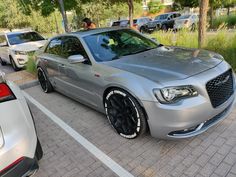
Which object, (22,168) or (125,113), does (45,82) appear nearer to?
(125,113)

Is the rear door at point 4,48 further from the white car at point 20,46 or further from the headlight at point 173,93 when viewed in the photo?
the headlight at point 173,93

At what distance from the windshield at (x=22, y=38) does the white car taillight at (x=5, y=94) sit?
27.8ft

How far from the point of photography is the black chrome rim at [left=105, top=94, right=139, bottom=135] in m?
3.11

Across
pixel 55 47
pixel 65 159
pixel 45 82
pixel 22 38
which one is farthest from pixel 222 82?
pixel 22 38

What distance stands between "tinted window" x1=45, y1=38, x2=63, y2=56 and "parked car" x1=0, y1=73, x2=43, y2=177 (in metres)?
2.62

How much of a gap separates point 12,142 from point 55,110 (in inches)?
108

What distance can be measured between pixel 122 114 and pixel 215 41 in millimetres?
4251

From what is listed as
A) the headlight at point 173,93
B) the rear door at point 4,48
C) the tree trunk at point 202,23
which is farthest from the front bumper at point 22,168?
the rear door at point 4,48

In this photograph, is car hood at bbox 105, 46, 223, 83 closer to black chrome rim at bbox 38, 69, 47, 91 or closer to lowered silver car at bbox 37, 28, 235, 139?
lowered silver car at bbox 37, 28, 235, 139

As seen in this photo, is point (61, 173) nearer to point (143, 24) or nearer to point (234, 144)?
point (234, 144)

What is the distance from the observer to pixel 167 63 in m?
3.21

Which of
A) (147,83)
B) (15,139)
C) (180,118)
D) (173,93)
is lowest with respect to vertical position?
(180,118)

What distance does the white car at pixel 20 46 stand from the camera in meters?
9.34

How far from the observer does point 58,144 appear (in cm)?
355
